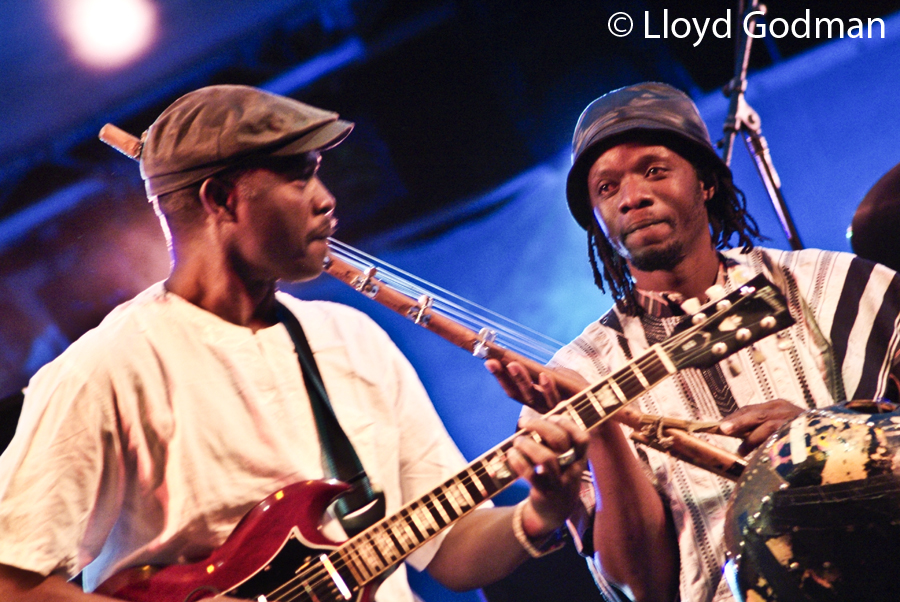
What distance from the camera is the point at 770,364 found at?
258 centimetres

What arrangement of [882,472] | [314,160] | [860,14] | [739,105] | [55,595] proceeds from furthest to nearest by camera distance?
[860,14]
[739,105]
[314,160]
[55,595]
[882,472]

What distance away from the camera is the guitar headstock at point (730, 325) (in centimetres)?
215

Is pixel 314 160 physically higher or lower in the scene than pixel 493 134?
lower

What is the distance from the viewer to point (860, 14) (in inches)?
139

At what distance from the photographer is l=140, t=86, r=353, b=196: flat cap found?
218cm

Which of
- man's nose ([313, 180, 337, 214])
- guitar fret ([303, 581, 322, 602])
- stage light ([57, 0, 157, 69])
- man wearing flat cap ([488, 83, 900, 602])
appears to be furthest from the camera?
stage light ([57, 0, 157, 69])

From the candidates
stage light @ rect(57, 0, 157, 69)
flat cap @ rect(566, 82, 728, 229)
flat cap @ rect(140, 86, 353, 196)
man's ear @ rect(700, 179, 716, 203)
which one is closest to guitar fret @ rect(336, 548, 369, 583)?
flat cap @ rect(140, 86, 353, 196)

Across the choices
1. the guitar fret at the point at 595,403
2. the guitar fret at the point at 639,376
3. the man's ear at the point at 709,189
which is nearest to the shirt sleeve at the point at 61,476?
the guitar fret at the point at 595,403

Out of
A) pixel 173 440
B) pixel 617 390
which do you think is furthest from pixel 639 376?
pixel 173 440

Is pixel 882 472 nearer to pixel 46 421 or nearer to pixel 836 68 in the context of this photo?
pixel 46 421

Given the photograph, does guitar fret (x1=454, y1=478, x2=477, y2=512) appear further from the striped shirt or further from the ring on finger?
the striped shirt

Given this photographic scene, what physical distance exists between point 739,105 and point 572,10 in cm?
95

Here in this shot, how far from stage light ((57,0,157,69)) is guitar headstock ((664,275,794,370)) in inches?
109

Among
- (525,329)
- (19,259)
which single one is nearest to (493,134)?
(525,329)
